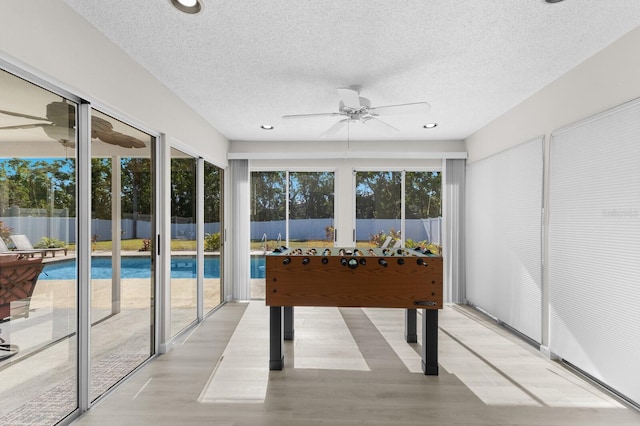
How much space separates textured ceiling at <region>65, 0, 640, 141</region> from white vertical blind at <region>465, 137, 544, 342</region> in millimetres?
806

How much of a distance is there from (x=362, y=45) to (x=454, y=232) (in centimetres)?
372

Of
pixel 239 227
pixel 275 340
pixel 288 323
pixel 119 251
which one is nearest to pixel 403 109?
pixel 275 340

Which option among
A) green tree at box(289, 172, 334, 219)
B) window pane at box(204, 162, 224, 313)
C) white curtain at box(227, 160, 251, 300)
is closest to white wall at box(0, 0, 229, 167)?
window pane at box(204, 162, 224, 313)

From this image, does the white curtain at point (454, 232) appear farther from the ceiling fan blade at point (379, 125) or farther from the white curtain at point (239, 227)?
the white curtain at point (239, 227)

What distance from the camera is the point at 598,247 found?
2.54 metres

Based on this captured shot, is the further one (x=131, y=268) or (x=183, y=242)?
(x=183, y=242)

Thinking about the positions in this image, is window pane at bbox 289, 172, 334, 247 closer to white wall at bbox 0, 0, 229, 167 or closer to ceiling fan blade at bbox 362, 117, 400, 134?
ceiling fan blade at bbox 362, 117, 400, 134

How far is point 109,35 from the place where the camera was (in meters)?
2.30

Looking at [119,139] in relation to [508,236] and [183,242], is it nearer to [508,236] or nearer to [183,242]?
[183,242]

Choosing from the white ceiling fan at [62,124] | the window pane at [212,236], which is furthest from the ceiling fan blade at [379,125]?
the window pane at [212,236]

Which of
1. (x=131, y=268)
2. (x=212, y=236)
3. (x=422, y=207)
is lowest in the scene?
(x=131, y=268)

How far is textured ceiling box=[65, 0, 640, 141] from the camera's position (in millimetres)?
2000

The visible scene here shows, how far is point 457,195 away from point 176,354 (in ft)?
14.6

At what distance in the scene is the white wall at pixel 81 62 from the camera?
5.46 ft
